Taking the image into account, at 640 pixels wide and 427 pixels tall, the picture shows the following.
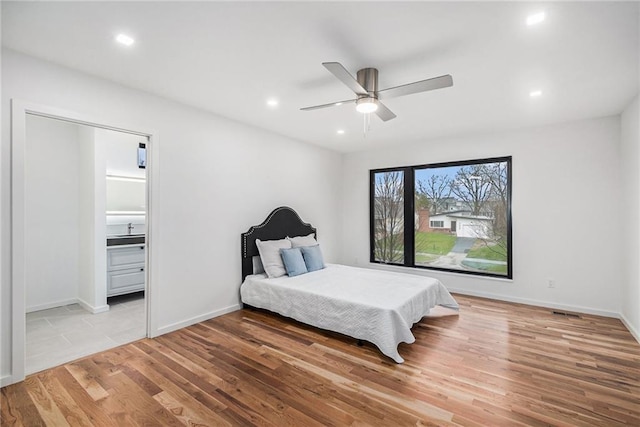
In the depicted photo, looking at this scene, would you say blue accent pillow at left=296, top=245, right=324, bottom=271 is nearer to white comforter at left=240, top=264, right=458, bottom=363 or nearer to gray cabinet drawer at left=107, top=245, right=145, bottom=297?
white comforter at left=240, top=264, right=458, bottom=363

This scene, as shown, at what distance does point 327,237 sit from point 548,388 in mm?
4048

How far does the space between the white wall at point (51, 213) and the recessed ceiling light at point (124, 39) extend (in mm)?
2827

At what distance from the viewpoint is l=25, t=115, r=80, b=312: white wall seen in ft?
13.0

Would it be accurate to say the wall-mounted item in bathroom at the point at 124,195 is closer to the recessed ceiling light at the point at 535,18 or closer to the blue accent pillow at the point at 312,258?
the blue accent pillow at the point at 312,258

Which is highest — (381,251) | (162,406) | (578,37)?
(578,37)

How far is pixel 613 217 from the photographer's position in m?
3.84

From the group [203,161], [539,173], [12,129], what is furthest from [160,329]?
[539,173]


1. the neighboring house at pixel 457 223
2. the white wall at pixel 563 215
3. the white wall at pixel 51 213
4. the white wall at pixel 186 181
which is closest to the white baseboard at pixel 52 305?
the white wall at pixel 51 213

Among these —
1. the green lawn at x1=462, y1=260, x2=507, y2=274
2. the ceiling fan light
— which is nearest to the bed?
the green lawn at x1=462, y1=260, x2=507, y2=274

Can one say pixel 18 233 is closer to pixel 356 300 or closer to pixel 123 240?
pixel 123 240

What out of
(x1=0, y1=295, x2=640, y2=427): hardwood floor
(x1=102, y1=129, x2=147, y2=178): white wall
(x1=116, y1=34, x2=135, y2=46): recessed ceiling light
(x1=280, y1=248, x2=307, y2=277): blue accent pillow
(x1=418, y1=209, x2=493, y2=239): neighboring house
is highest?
(x1=116, y1=34, x2=135, y2=46): recessed ceiling light

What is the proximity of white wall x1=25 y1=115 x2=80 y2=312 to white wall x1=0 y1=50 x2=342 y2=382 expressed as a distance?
6.59 feet

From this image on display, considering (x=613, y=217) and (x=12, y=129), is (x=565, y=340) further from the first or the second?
(x=12, y=129)

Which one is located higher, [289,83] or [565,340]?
[289,83]
